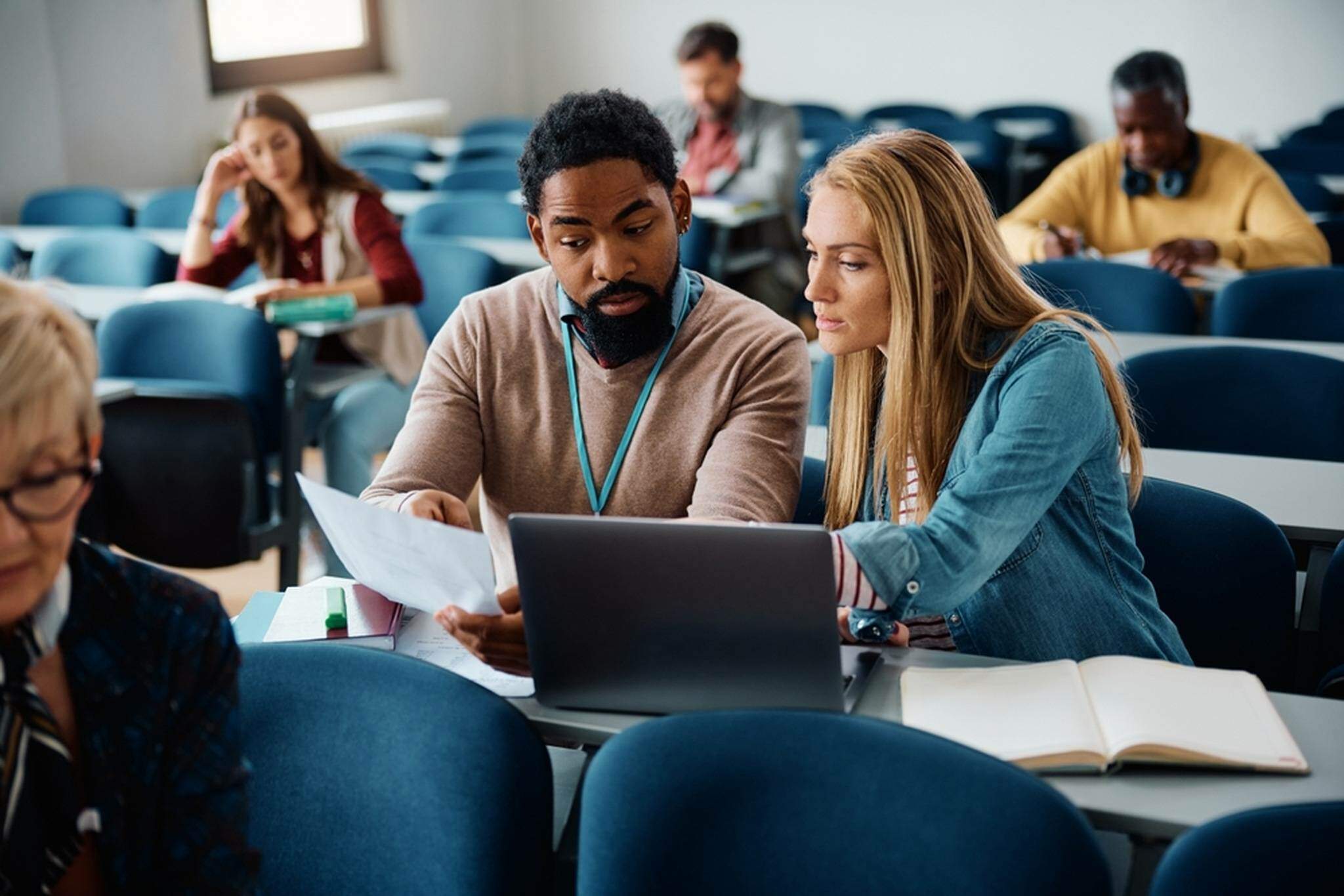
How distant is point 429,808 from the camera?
49.4 inches

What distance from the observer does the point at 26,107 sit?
5.32 m

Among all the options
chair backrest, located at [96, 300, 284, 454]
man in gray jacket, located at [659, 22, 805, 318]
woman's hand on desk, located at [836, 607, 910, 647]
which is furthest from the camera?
man in gray jacket, located at [659, 22, 805, 318]

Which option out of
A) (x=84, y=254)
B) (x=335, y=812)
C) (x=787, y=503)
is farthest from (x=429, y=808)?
(x=84, y=254)

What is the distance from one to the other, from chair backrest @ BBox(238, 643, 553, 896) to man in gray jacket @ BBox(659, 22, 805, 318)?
11.7ft

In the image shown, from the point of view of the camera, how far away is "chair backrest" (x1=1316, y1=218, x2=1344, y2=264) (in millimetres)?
3814

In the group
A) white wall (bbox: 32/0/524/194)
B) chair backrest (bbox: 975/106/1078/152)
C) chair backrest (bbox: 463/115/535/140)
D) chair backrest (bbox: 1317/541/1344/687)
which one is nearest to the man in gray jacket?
white wall (bbox: 32/0/524/194)

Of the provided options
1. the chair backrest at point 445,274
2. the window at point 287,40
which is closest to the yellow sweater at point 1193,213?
the chair backrest at point 445,274

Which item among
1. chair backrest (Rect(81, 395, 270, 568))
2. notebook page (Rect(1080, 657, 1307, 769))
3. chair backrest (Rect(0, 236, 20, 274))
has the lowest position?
chair backrest (Rect(81, 395, 270, 568))

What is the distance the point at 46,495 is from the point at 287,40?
254 inches

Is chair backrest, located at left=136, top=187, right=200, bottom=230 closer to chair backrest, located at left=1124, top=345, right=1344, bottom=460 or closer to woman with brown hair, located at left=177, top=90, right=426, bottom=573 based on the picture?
woman with brown hair, located at left=177, top=90, right=426, bottom=573

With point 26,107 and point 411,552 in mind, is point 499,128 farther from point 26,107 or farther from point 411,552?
point 411,552

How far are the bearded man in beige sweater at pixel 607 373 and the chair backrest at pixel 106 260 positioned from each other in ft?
8.37

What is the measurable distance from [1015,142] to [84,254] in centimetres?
494

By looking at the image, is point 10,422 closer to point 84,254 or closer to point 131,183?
point 84,254
